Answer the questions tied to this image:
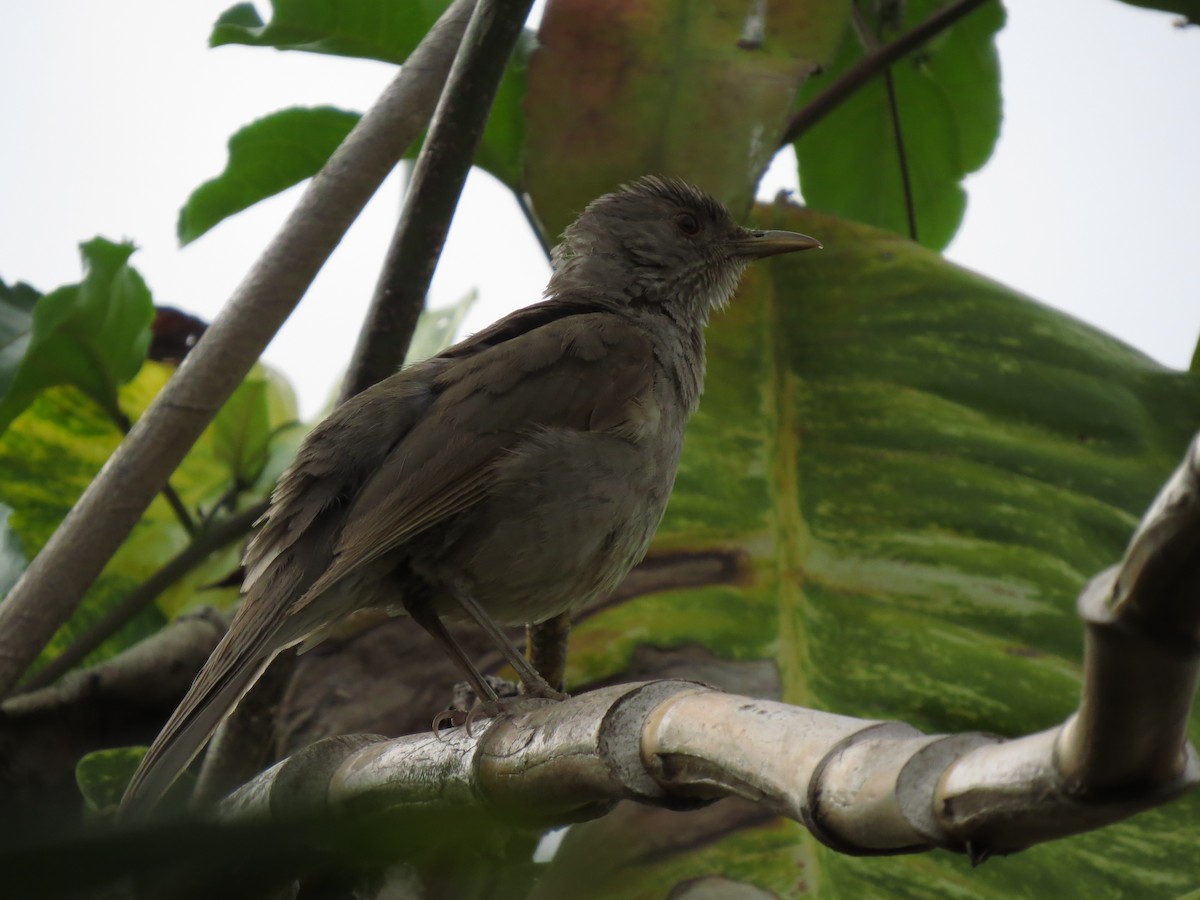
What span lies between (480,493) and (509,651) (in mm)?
402

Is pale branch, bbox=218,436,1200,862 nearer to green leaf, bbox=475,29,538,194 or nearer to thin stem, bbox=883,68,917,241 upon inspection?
green leaf, bbox=475,29,538,194

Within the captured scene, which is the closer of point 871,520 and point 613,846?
A: point 613,846

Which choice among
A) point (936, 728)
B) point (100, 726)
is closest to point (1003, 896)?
point (936, 728)

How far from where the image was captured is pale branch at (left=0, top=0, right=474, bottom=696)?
2.97 metres

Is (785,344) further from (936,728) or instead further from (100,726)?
(100,726)

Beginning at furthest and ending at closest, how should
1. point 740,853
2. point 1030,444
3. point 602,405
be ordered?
point 1030,444 → point 602,405 → point 740,853

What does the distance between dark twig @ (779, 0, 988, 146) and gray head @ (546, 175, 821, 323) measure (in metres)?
0.35

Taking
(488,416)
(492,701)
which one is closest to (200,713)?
(492,701)

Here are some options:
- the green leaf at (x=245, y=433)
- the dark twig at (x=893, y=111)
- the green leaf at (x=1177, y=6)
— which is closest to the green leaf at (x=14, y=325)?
the green leaf at (x=245, y=433)

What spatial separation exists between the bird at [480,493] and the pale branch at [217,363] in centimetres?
32

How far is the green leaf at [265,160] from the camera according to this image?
438 cm

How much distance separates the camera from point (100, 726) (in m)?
3.92

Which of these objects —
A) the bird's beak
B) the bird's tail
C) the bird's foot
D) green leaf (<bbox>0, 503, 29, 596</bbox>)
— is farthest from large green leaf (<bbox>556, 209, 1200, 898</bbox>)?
green leaf (<bbox>0, 503, 29, 596</bbox>)

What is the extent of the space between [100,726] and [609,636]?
62.4 inches
